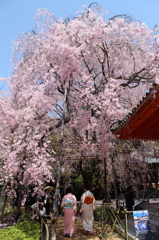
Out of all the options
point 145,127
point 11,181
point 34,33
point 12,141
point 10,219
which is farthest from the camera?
point 34,33

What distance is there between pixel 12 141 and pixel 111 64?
5487 mm

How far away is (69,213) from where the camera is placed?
645 centimetres

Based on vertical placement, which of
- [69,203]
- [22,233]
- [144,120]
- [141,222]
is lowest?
[22,233]

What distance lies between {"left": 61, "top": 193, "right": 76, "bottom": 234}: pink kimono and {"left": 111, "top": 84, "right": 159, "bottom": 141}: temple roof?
2.92 meters

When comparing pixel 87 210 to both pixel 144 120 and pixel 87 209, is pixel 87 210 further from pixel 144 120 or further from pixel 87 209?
pixel 144 120

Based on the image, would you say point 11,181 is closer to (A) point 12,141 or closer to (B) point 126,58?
(A) point 12,141

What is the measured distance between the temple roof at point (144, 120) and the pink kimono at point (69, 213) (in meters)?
2.92

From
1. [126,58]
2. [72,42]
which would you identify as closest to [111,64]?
[126,58]

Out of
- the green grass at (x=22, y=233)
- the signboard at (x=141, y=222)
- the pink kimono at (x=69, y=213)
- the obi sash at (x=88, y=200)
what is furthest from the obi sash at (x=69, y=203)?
the signboard at (x=141, y=222)

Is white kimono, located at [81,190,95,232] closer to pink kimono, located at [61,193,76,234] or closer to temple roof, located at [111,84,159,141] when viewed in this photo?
pink kimono, located at [61,193,76,234]

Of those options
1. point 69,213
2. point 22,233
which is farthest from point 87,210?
point 22,233

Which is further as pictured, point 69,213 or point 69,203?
point 69,203

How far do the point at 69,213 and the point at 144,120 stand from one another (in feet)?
13.7

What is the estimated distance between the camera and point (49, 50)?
8.18 meters
